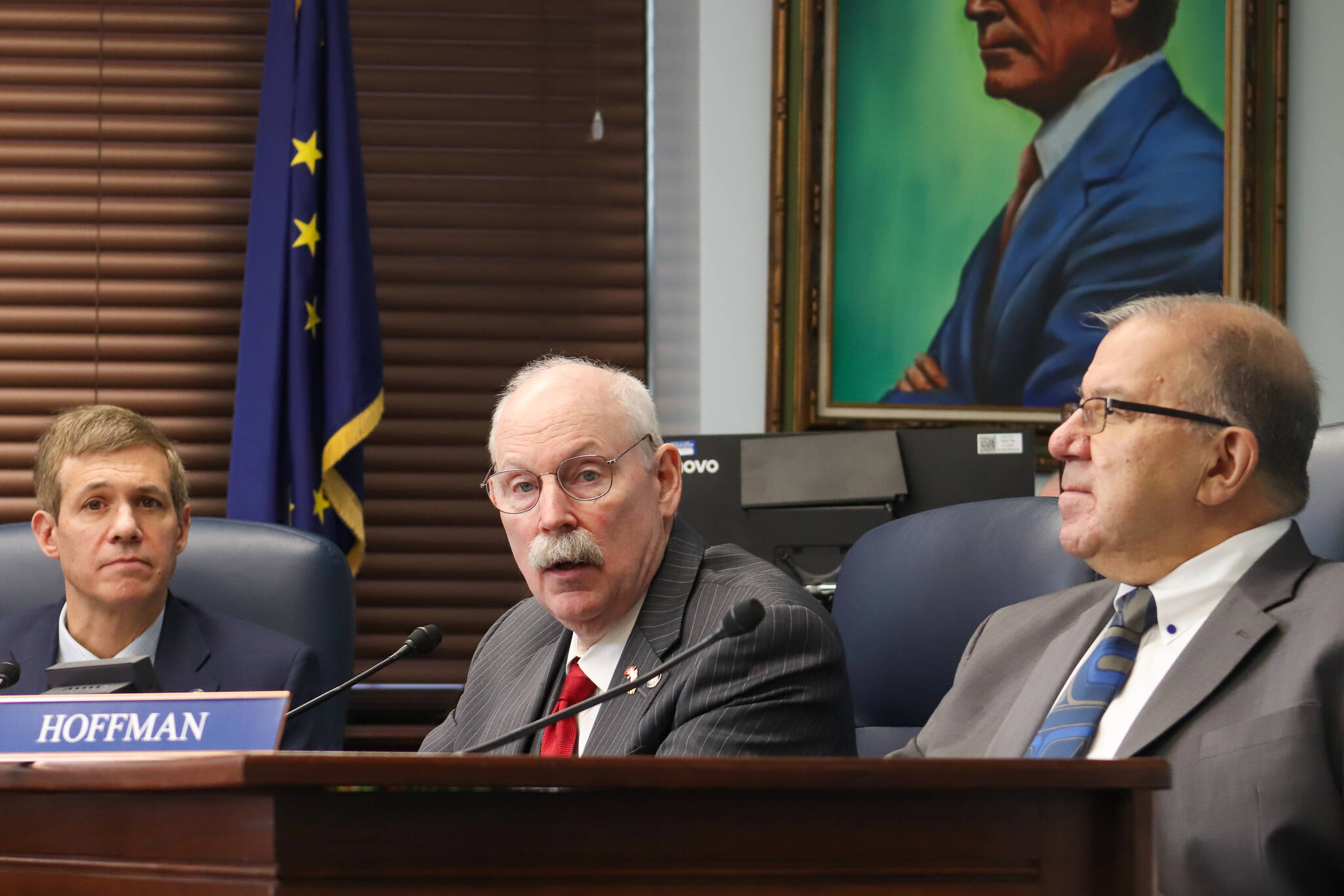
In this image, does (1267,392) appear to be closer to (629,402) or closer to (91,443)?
(629,402)

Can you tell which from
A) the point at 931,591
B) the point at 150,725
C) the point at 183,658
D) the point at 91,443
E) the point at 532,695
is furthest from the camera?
the point at 91,443

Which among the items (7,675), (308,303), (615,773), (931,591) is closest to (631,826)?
(615,773)

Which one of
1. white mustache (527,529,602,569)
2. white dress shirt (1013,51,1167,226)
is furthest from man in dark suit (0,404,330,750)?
white dress shirt (1013,51,1167,226)

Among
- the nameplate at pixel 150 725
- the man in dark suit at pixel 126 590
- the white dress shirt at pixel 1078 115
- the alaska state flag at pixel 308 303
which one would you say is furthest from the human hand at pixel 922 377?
the nameplate at pixel 150 725

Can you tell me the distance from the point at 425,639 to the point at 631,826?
93 centimetres

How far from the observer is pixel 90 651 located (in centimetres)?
247

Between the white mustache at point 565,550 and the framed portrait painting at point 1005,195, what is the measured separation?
1.75 meters

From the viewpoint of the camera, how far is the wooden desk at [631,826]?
0.79 m

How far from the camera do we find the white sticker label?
2.56 m

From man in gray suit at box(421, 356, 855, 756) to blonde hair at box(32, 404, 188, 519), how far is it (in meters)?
0.89

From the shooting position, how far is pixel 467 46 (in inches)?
146

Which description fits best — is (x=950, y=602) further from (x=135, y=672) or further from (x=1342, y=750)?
(x=135, y=672)

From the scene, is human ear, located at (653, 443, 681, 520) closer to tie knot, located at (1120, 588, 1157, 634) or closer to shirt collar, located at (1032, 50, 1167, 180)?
tie knot, located at (1120, 588, 1157, 634)

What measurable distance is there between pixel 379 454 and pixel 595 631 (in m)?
1.89
